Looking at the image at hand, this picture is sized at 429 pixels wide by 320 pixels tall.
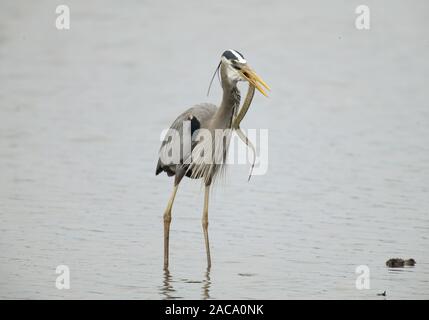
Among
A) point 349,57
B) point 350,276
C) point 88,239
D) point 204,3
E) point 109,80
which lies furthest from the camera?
point 204,3

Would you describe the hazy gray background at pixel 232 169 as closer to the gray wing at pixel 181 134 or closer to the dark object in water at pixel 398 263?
the dark object in water at pixel 398 263

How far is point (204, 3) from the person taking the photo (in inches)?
1047

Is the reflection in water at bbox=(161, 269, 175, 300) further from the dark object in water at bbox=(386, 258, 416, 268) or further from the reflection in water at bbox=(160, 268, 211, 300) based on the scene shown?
the dark object in water at bbox=(386, 258, 416, 268)

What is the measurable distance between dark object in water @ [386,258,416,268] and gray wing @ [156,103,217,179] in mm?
2458

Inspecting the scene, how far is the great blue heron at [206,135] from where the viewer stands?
9680 mm

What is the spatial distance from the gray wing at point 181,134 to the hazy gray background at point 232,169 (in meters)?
0.84

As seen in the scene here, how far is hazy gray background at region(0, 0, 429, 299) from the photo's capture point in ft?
31.8

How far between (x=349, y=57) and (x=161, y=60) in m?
4.43

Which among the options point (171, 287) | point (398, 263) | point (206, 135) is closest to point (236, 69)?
point (206, 135)

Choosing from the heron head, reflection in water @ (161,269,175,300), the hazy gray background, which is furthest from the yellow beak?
reflection in water @ (161,269,175,300)

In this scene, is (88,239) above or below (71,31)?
below

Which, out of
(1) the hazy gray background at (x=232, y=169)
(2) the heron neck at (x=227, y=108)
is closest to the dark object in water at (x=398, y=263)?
(1) the hazy gray background at (x=232, y=169)

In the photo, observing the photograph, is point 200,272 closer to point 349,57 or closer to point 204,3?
point 349,57
